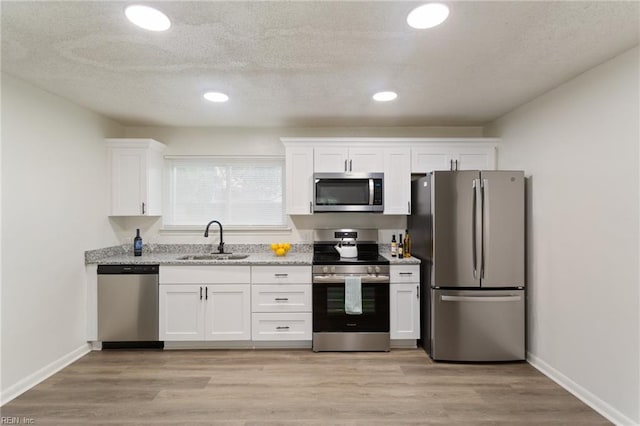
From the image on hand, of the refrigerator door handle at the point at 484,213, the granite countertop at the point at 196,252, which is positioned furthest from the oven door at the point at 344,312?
the refrigerator door handle at the point at 484,213

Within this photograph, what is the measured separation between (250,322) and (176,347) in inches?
32.1

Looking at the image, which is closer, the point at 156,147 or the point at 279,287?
the point at 279,287

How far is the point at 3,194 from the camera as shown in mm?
2352

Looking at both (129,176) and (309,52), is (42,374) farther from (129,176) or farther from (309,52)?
(309,52)

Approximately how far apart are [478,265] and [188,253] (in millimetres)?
3195

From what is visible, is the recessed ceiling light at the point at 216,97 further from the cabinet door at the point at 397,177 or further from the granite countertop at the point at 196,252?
the cabinet door at the point at 397,177

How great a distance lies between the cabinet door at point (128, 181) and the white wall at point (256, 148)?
344 mm

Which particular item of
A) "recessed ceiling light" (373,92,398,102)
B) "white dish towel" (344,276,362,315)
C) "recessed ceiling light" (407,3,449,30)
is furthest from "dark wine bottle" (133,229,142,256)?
"recessed ceiling light" (407,3,449,30)

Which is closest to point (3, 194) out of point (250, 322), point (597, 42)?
point (250, 322)

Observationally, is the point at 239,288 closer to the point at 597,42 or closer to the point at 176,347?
the point at 176,347

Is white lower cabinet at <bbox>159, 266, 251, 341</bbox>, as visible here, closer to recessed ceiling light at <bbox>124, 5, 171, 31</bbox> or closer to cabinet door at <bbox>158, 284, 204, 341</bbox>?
cabinet door at <bbox>158, 284, 204, 341</bbox>

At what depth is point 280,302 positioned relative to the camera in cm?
326

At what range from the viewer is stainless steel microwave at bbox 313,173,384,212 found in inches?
136

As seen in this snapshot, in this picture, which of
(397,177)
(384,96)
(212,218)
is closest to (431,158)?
(397,177)
